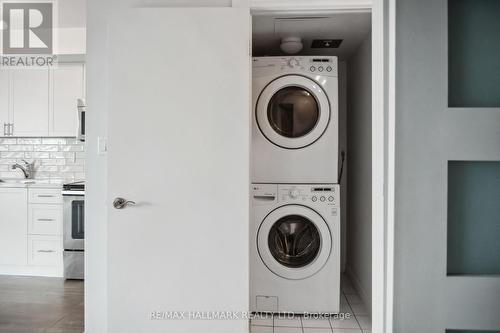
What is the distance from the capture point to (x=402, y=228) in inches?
29.2

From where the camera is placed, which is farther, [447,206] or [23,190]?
[23,190]

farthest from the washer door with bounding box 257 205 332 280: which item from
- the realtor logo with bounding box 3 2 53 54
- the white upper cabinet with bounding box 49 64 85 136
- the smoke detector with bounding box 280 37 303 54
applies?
the realtor logo with bounding box 3 2 53 54

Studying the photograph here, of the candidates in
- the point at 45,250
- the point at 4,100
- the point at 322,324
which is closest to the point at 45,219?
the point at 45,250

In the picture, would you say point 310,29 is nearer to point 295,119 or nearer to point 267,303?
point 295,119

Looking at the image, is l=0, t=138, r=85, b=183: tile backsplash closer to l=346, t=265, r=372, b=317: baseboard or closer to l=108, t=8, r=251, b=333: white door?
l=108, t=8, r=251, b=333: white door

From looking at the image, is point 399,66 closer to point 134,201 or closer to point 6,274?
point 134,201

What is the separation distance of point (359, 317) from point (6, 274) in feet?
11.3

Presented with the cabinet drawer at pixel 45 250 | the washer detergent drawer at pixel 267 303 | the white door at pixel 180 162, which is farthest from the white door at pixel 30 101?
the washer detergent drawer at pixel 267 303

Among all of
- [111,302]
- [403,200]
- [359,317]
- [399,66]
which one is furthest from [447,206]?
[359,317]

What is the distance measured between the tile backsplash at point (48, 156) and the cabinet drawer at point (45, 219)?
1.83 ft

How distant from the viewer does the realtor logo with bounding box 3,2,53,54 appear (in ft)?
11.1

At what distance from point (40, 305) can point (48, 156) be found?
1.87 meters

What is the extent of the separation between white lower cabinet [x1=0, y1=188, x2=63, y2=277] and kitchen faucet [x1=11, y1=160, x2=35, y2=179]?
1.53 feet

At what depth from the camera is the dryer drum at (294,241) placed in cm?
260
